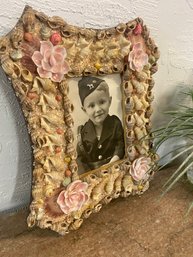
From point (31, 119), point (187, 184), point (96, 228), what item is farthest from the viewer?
point (187, 184)

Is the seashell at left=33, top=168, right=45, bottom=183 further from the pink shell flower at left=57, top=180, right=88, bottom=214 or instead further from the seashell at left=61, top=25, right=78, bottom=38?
the seashell at left=61, top=25, right=78, bottom=38

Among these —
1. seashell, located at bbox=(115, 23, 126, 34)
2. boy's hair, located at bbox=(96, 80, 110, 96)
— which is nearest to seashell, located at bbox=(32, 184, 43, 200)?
boy's hair, located at bbox=(96, 80, 110, 96)

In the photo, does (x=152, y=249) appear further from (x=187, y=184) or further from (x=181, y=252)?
(x=187, y=184)

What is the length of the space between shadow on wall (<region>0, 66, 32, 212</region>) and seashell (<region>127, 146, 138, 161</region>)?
8.3 inches

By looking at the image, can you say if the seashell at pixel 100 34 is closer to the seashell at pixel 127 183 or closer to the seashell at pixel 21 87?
the seashell at pixel 21 87

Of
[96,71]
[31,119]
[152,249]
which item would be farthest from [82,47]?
[152,249]

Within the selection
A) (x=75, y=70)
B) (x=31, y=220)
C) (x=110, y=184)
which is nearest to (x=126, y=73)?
(x=75, y=70)

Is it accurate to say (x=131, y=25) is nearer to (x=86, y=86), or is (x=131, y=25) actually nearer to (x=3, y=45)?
(x=86, y=86)

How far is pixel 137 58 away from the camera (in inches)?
26.4

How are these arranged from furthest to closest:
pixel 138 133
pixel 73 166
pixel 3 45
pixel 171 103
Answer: pixel 171 103 < pixel 138 133 < pixel 73 166 < pixel 3 45

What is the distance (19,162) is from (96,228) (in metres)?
0.21

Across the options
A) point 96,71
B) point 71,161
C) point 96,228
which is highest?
point 96,71

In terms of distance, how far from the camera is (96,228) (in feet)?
2.14

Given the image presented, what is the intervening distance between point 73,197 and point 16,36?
11.9 inches
